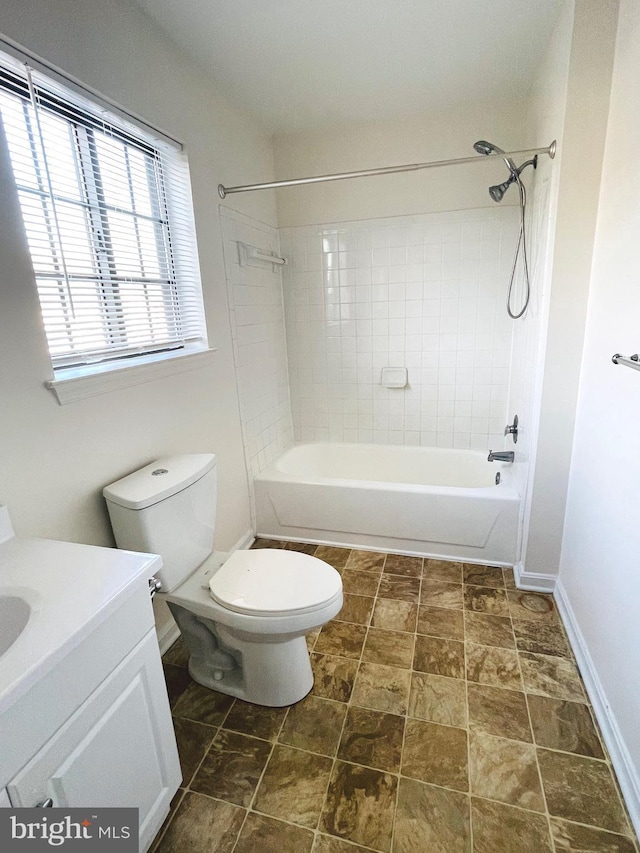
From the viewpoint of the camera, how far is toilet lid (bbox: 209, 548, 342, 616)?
1.39 m

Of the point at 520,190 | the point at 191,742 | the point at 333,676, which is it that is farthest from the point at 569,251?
the point at 191,742

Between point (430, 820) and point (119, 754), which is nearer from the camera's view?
point (119, 754)

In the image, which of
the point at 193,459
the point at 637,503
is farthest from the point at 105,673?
the point at 637,503

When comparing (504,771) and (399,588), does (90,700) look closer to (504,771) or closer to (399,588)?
(504,771)

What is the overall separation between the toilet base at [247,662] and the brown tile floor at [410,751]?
1.8 inches

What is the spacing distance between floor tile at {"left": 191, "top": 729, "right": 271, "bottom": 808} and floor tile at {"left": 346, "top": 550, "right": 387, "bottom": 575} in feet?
3.47

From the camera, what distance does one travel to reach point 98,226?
147cm

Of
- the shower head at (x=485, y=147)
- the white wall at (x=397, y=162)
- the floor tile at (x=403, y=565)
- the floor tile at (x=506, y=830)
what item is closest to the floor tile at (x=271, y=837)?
the floor tile at (x=506, y=830)

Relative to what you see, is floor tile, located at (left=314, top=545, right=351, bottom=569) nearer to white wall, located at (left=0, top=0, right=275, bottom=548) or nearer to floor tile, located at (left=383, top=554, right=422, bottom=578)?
floor tile, located at (left=383, top=554, right=422, bottom=578)

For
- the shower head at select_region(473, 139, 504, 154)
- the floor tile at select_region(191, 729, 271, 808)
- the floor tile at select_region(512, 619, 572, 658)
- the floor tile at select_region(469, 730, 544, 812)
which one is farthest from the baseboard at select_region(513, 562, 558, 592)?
the shower head at select_region(473, 139, 504, 154)

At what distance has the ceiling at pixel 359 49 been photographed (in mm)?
1612

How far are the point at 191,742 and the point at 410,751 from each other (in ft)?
2.38

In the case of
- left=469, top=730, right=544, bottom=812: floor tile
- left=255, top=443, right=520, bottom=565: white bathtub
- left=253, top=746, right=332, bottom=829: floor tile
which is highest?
left=255, top=443, right=520, bottom=565: white bathtub

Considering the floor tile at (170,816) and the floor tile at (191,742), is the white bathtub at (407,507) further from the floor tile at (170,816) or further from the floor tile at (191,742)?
the floor tile at (170,816)
